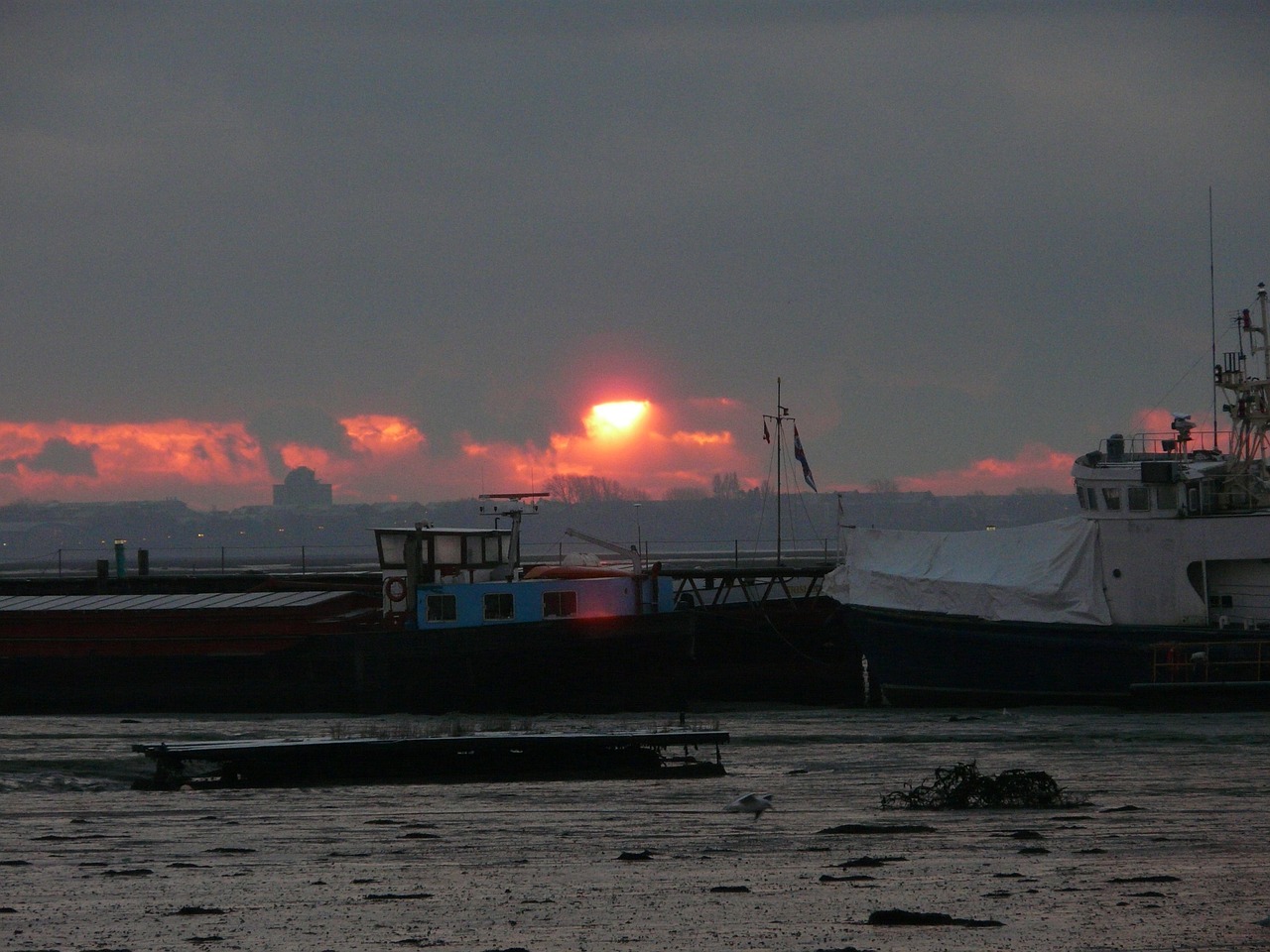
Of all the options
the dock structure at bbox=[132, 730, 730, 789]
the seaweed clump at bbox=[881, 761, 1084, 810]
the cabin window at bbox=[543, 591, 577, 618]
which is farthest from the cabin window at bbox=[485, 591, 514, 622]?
the seaweed clump at bbox=[881, 761, 1084, 810]

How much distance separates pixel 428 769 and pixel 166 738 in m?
9.38

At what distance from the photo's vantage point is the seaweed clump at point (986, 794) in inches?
825

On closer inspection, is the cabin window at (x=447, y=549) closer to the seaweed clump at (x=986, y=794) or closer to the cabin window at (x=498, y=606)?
Answer: the cabin window at (x=498, y=606)

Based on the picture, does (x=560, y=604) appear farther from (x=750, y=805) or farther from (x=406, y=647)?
(x=750, y=805)

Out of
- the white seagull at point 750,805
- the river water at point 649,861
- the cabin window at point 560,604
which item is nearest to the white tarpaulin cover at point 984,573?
the cabin window at point 560,604

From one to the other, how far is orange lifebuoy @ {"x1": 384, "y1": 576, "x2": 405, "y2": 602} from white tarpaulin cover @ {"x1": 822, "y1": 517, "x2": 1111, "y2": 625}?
12.3m

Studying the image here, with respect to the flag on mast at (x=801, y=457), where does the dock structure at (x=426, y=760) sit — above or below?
below

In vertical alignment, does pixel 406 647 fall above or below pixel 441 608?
below

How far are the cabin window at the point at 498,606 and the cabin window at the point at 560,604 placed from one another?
3.11 ft

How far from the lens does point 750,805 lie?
68.2ft

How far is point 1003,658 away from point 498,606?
1312 cm

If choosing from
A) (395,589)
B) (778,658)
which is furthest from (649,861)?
(778,658)

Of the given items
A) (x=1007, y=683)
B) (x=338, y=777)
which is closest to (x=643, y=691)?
(x=1007, y=683)

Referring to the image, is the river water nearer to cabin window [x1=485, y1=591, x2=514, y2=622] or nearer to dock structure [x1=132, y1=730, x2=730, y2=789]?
dock structure [x1=132, y1=730, x2=730, y2=789]
